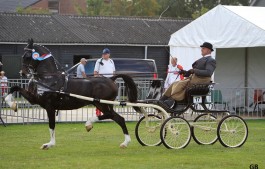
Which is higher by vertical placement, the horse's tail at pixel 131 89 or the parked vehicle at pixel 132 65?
the parked vehicle at pixel 132 65

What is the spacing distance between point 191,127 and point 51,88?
286 cm

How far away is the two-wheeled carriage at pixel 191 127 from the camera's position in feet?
49.7

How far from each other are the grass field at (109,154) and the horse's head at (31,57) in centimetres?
151

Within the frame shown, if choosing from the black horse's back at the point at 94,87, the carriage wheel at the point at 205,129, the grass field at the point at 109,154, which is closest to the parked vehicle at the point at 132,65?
the grass field at the point at 109,154

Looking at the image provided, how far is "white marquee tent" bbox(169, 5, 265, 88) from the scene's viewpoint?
23719mm

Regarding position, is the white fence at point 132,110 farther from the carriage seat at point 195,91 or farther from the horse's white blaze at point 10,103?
the horse's white blaze at point 10,103

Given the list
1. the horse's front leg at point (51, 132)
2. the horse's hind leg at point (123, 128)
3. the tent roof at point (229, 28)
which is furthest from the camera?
the tent roof at point (229, 28)

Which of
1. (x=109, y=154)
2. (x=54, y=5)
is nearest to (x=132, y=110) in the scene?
(x=109, y=154)

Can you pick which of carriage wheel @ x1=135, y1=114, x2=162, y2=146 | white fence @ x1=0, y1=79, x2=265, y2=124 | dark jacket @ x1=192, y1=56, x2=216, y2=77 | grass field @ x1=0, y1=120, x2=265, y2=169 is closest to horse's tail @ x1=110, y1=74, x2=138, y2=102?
carriage wheel @ x1=135, y1=114, x2=162, y2=146

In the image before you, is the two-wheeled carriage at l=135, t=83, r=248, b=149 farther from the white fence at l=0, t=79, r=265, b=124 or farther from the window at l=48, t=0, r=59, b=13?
the window at l=48, t=0, r=59, b=13

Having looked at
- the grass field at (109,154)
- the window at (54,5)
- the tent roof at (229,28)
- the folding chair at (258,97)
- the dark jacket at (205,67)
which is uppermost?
the window at (54,5)

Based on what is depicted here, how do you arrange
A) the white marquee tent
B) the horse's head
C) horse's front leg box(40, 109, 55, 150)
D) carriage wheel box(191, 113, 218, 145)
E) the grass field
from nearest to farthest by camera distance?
the grass field → horse's front leg box(40, 109, 55, 150) → the horse's head → carriage wheel box(191, 113, 218, 145) → the white marquee tent

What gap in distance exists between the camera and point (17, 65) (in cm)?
3794

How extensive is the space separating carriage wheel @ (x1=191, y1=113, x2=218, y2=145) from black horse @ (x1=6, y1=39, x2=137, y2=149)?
160 cm
